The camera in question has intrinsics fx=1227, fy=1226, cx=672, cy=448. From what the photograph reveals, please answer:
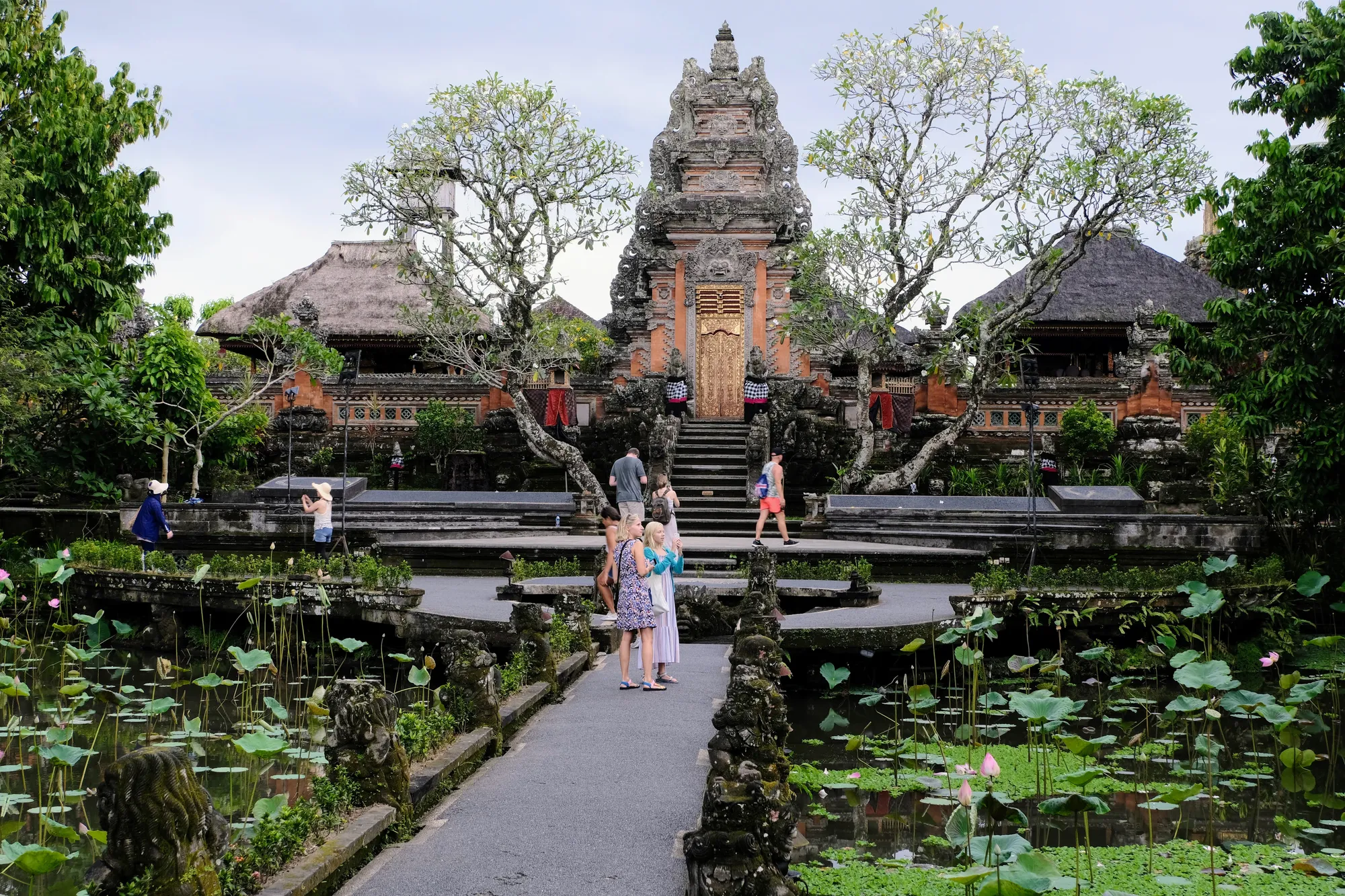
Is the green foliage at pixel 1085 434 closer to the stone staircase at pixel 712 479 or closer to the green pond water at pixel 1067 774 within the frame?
the stone staircase at pixel 712 479

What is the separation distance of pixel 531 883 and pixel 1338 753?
6.00 meters

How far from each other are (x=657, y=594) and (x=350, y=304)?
78.1 feet

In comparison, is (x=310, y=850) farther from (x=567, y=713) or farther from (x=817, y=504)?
(x=817, y=504)

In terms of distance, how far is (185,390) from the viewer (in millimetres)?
19828

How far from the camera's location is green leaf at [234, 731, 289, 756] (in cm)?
497

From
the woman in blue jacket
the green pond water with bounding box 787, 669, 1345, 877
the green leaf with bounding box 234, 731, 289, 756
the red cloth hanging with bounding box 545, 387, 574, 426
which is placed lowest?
the green pond water with bounding box 787, 669, 1345, 877

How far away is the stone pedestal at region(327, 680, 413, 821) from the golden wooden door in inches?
770

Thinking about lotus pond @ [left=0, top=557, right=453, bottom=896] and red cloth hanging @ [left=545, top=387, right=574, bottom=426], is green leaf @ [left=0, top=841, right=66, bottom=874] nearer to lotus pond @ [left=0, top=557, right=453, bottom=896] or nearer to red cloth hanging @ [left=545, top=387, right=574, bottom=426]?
lotus pond @ [left=0, top=557, right=453, bottom=896]

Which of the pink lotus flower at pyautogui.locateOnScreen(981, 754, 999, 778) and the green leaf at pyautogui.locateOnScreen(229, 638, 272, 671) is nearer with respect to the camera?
the pink lotus flower at pyautogui.locateOnScreen(981, 754, 999, 778)

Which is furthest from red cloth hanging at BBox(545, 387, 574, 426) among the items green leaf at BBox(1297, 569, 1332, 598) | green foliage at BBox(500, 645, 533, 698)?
green leaf at BBox(1297, 569, 1332, 598)

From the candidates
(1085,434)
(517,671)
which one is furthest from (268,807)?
(1085,434)

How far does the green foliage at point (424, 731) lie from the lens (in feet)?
20.0

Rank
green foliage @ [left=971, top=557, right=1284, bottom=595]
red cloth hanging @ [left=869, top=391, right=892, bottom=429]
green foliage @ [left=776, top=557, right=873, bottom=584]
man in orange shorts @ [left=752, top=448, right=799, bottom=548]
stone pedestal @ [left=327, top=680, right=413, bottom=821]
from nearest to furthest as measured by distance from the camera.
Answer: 1. stone pedestal @ [left=327, top=680, right=413, bottom=821]
2. green foliage @ [left=971, top=557, right=1284, bottom=595]
3. green foliage @ [left=776, top=557, right=873, bottom=584]
4. man in orange shorts @ [left=752, top=448, right=799, bottom=548]
5. red cloth hanging @ [left=869, top=391, right=892, bottom=429]

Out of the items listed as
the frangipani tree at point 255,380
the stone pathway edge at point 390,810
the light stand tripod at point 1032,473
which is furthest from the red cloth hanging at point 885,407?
the stone pathway edge at point 390,810
